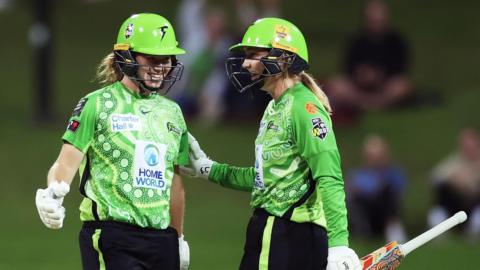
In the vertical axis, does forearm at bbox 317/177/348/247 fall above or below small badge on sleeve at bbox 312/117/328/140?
below

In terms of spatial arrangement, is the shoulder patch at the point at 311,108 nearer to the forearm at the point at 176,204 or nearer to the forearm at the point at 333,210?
the forearm at the point at 333,210

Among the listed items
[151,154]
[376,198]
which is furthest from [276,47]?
[376,198]

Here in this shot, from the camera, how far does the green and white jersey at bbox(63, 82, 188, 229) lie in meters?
7.22

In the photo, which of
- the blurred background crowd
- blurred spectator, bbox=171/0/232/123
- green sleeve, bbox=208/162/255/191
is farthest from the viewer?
blurred spectator, bbox=171/0/232/123

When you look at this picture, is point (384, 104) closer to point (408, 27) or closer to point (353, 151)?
point (353, 151)

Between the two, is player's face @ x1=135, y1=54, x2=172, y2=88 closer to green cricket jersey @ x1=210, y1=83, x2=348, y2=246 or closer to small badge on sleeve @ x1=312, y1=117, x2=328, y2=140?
green cricket jersey @ x1=210, y1=83, x2=348, y2=246

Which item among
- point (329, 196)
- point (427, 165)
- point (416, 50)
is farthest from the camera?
point (416, 50)

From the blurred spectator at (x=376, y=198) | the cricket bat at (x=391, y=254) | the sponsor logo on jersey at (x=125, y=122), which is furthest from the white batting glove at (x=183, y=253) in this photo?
the blurred spectator at (x=376, y=198)

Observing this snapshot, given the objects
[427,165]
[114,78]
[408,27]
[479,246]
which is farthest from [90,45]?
[114,78]

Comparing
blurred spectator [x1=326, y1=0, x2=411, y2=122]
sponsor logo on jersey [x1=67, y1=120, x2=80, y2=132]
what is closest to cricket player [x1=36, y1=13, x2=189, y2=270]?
sponsor logo on jersey [x1=67, y1=120, x2=80, y2=132]

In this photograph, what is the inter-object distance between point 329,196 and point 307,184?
26 centimetres

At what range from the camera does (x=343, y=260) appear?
23.2 ft

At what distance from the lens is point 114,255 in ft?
23.7

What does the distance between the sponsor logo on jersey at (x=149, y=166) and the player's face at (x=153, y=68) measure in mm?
339
